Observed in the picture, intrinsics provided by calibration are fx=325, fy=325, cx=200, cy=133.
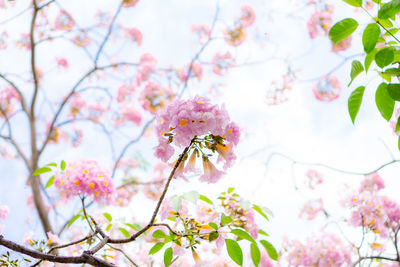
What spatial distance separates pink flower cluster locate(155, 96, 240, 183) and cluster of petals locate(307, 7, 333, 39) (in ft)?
11.3

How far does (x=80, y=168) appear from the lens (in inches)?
52.4

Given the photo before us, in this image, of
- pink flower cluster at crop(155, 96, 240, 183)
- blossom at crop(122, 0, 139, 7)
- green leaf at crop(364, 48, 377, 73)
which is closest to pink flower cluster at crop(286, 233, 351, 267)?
pink flower cluster at crop(155, 96, 240, 183)

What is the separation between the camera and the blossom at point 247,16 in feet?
13.6

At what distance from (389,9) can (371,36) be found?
0.21 ft

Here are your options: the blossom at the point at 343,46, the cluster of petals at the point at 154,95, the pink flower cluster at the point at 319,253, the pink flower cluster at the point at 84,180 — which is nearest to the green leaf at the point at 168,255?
the pink flower cluster at the point at 84,180

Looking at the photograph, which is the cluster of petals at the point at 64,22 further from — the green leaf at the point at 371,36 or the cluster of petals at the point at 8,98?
the green leaf at the point at 371,36

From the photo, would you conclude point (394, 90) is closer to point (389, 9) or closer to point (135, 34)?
point (389, 9)

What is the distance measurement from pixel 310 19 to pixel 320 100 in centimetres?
96

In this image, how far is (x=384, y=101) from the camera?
2.58ft

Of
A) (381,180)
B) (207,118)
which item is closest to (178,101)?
(207,118)

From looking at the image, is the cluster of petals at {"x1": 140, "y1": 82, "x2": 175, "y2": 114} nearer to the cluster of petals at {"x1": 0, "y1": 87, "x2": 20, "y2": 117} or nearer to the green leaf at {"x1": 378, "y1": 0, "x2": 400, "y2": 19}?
the cluster of petals at {"x1": 0, "y1": 87, "x2": 20, "y2": 117}

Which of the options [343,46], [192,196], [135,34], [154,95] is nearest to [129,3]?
[135,34]

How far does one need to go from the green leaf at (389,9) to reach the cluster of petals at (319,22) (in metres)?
3.31

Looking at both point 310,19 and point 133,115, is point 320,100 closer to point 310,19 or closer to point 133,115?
point 310,19
